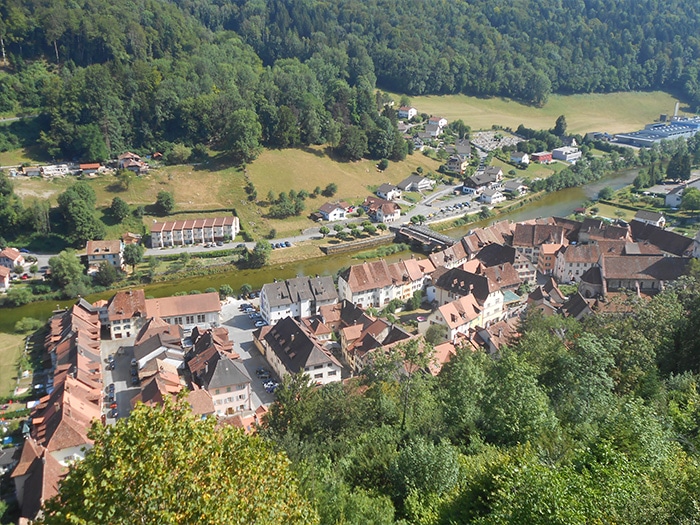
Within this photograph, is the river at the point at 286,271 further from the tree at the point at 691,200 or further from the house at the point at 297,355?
the house at the point at 297,355

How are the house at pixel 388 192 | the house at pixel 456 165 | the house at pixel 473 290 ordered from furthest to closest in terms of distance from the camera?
the house at pixel 456 165 < the house at pixel 388 192 < the house at pixel 473 290

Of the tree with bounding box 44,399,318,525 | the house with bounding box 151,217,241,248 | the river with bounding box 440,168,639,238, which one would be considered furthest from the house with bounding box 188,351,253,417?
the river with bounding box 440,168,639,238

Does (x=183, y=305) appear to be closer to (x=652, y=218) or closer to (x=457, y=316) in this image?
(x=457, y=316)

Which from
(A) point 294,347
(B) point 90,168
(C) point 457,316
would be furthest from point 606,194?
(B) point 90,168

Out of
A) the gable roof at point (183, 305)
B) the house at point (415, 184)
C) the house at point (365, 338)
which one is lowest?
the house at point (415, 184)

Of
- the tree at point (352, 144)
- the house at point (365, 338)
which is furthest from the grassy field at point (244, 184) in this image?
the house at point (365, 338)

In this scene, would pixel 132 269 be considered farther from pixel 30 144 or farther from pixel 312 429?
pixel 312 429
